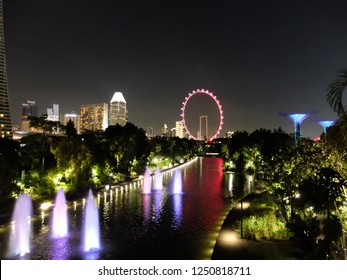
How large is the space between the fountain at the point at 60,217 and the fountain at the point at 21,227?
4.05 feet

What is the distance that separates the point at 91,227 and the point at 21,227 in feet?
10.5

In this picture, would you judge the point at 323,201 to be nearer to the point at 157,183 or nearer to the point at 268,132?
the point at 157,183

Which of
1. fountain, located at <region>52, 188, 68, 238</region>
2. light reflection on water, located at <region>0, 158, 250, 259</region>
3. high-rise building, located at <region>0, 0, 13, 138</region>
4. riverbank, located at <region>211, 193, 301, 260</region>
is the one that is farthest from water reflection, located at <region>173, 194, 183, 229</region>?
high-rise building, located at <region>0, 0, 13, 138</region>

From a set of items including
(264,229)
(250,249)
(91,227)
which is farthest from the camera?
(91,227)

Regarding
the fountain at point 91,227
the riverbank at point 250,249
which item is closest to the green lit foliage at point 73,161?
the fountain at point 91,227

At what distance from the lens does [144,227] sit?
17797mm

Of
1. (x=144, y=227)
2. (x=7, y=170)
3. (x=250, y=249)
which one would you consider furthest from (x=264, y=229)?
(x=7, y=170)

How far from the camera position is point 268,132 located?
160ft

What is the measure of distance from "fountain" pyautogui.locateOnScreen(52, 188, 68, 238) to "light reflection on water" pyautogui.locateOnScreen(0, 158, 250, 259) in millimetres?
→ 325

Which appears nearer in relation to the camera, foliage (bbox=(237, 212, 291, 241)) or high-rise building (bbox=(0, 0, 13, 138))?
foliage (bbox=(237, 212, 291, 241))

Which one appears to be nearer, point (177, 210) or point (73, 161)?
point (177, 210)

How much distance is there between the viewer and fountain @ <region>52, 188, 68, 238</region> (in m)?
16.8

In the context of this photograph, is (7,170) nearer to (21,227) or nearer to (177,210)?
(21,227)

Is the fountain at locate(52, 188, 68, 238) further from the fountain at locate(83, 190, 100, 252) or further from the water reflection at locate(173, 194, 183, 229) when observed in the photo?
the water reflection at locate(173, 194, 183, 229)
